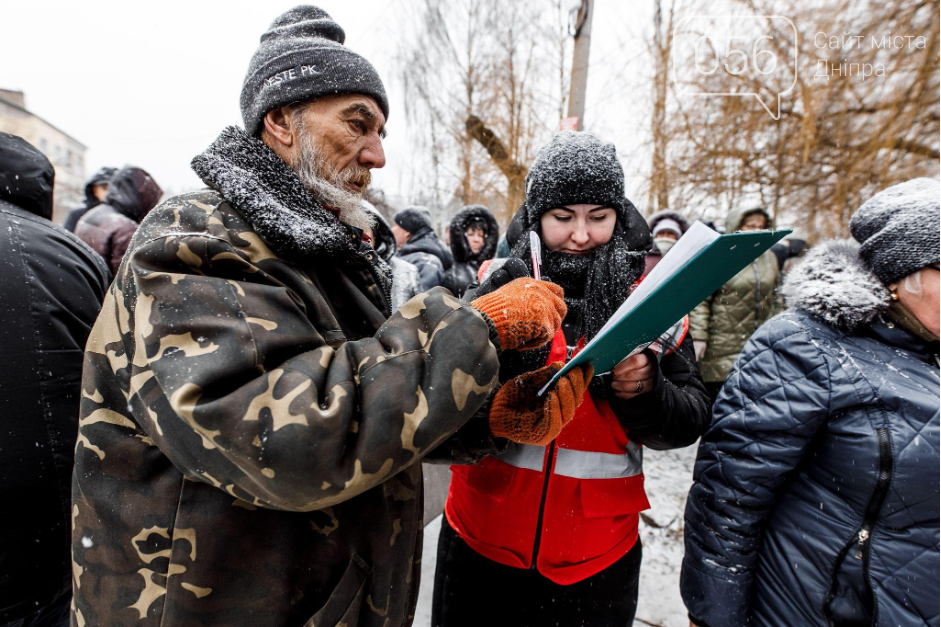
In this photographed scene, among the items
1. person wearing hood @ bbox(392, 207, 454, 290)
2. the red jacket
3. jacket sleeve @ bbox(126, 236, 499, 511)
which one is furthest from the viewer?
person wearing hood @ bbox(392, 207, 454, 290)

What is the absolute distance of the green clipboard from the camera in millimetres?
850

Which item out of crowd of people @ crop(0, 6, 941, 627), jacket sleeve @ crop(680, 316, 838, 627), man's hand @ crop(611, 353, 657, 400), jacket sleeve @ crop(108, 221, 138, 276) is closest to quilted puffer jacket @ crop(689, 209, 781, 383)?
crowd of people @ crop(0, 6, 941, 627)

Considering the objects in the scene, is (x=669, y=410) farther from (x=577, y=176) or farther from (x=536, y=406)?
(x=577, y=176)

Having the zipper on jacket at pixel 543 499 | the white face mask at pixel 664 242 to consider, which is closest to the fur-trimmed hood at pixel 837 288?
the zipper on jacket at pixel 543 499

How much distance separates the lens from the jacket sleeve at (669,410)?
134cm

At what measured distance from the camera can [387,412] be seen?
0.79 m

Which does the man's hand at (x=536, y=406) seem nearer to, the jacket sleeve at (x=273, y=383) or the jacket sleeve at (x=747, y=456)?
the jacket sleeve at (x=273, y=383)

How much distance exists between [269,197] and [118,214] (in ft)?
12.8

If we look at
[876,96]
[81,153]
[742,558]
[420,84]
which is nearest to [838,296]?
[742,558]

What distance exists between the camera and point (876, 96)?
548 cm

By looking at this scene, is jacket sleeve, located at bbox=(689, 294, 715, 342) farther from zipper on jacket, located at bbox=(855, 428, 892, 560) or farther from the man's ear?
the man's ear

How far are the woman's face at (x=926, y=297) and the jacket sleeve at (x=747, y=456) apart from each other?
0.22m

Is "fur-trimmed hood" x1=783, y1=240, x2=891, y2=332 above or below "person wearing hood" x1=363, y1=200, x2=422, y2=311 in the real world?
above

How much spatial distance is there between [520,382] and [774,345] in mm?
748
